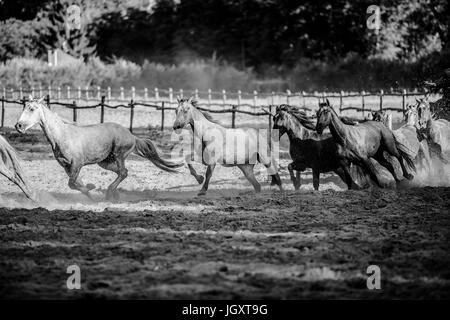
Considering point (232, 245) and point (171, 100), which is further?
point (171, 100)

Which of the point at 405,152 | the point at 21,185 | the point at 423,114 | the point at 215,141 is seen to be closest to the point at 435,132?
the point at 423,114

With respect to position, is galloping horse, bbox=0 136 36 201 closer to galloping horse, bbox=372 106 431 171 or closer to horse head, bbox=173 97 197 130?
horse head, bbox=173 97 197 130

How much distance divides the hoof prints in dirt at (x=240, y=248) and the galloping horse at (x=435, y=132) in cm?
348

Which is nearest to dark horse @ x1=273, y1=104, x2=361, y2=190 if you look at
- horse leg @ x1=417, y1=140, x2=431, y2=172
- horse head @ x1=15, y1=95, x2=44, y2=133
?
horse leg @ x1=417, y1=140, x2=431, y2=172

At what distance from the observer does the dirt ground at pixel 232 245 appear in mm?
7555

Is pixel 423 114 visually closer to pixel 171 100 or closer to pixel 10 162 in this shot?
pixel 10 162

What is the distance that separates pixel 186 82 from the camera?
186ft

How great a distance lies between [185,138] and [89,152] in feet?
38.7

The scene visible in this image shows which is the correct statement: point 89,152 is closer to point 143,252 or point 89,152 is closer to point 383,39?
point 143,252

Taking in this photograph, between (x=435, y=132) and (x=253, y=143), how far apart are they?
169 inches

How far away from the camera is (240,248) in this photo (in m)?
9.39

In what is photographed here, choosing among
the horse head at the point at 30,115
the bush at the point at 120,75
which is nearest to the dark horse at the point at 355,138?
the horse head at the point at 30,115

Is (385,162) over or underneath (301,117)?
underneath

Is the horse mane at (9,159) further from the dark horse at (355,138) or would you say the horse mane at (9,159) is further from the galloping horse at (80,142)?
the dark horse at (355,138)
